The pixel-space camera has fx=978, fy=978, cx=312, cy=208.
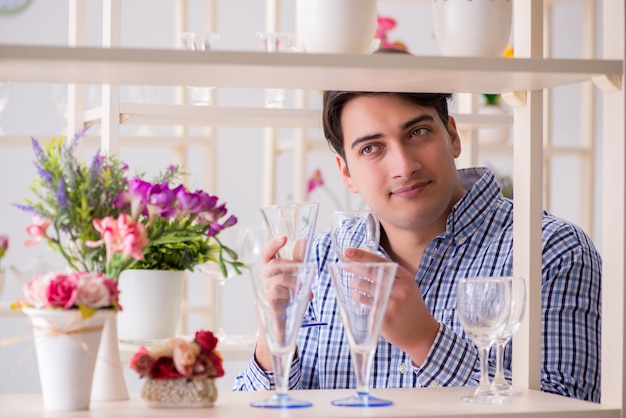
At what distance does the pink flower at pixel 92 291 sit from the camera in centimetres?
112

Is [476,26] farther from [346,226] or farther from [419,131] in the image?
[419,131]

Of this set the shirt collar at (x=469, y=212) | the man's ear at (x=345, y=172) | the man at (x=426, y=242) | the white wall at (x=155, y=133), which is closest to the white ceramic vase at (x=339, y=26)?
the man at (x=426, y=242)

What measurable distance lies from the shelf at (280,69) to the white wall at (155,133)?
2.88 metres

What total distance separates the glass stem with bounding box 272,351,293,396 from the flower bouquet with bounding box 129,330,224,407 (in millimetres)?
76

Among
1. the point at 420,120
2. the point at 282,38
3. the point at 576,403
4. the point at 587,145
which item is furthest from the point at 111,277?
the point at 587,145

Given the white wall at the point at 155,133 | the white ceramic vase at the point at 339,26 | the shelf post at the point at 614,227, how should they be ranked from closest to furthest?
the shelf post at the point at 614,227, the white ceramic vase at the point at 339,26, the white wall at the point at 155,133

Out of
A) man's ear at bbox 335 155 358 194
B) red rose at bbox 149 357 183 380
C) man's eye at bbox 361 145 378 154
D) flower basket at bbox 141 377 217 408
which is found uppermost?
man's eye at bbox 361 145 378 154

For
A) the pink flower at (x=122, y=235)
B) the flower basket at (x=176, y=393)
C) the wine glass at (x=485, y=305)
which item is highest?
the pink flower at (x=122, y=235)

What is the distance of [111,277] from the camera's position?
1.20 metres

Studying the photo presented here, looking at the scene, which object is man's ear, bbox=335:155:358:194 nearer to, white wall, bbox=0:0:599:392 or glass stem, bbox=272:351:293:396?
glass stem, bbox=272:351:293:396

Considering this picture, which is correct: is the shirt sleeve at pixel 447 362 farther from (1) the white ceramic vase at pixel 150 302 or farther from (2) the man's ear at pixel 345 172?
(2) the man's ear at pixel 345 172

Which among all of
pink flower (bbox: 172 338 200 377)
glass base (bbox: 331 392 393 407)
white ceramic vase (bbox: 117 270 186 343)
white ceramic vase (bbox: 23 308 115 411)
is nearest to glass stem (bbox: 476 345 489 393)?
glass base (bbox: 331 392 393 407)

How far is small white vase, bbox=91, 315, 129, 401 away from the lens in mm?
1210

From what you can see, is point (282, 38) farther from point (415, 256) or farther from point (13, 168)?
point (13, 168)
